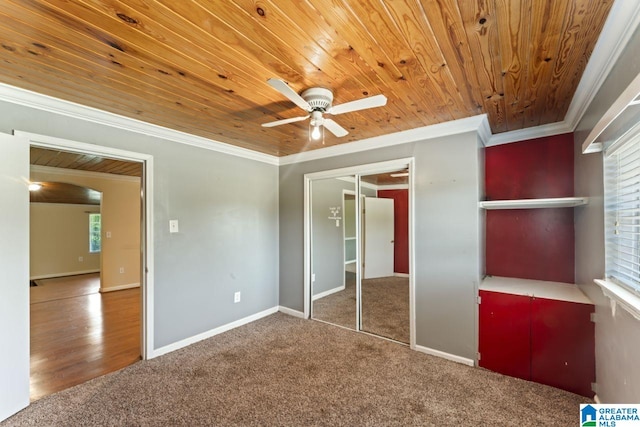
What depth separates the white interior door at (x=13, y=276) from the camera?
1.91m

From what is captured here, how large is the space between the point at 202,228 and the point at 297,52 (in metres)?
2.36

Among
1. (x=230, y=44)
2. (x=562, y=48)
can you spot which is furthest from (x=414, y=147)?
(x=230, y=44)

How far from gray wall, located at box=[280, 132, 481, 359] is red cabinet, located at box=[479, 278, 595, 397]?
16 cm

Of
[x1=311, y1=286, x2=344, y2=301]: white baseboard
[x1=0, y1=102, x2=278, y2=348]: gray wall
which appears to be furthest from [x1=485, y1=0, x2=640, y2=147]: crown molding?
[x1=0, y1=102, x2=278, y2=348]: gray wall

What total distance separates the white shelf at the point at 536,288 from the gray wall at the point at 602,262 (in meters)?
0.09

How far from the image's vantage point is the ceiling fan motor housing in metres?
1.95

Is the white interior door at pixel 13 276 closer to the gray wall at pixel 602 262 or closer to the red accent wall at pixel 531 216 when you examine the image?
the gray wall at pixel 602 262

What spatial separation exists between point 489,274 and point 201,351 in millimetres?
3288

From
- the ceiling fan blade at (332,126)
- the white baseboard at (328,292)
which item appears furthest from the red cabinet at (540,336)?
the white baseboard at (328,292)

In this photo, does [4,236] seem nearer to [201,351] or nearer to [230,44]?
[201,351]

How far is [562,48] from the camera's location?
1.52m

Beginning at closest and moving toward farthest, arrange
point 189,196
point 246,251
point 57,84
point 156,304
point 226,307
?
point 57,84
point 156,304
point 189,196
point 226,307
point 246,251

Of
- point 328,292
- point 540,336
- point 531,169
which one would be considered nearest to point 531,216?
point 531,169

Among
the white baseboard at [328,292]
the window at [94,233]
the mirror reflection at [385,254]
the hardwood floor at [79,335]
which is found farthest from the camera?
the window at [94,233]
